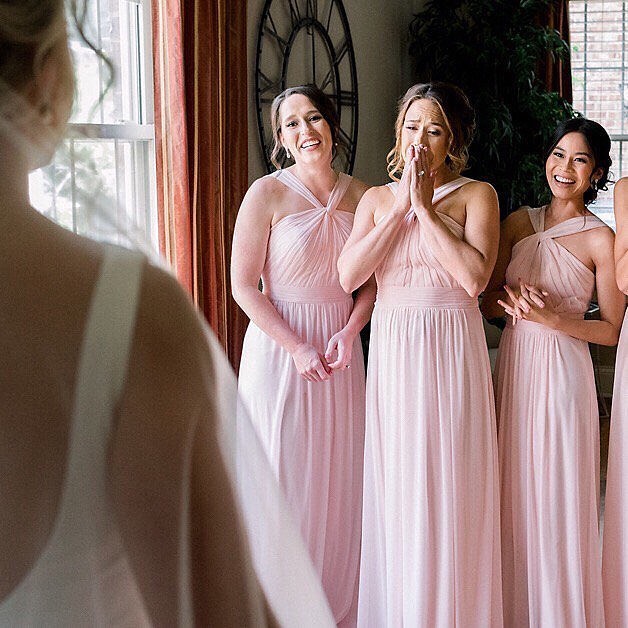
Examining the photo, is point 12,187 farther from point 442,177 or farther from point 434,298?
point 442,177

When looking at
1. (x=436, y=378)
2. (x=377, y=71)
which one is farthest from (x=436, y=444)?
(x=377, y=71)

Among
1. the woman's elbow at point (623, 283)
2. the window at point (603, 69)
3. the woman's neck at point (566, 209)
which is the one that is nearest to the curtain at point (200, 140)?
the woman's neck at point (566, 209)

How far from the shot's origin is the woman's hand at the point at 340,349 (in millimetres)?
2717

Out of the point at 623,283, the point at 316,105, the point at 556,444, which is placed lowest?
the point at 556,444

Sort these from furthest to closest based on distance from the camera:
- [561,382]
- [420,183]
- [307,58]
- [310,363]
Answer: [307,58] < [310,363] < [561,382] < [420,183]

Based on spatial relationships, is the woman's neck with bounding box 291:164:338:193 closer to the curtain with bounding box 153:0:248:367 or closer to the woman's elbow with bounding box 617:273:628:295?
the curtain with bounding box 153:0:248:367

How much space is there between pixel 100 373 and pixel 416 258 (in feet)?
6.78

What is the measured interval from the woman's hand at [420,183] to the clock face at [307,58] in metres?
1.14

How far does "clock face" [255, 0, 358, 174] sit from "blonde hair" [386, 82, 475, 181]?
104 centimetres

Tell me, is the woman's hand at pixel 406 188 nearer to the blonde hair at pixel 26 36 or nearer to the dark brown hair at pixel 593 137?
the dark brown hair at pixel 593 137

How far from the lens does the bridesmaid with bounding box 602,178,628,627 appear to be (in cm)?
259

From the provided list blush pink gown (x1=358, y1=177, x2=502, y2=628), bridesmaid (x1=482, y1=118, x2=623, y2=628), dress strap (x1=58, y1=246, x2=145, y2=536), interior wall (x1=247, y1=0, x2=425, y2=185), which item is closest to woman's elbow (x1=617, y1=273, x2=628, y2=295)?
bridesmaid (x1=482, y1=118, x2=623, y2=628)

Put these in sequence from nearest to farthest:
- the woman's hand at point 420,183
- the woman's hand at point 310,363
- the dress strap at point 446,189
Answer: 1. the woman's hand at point 420,183
2. the dress strap at point 446,189
3. the woman's hand at point 310,363

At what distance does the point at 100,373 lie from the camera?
474 mm
